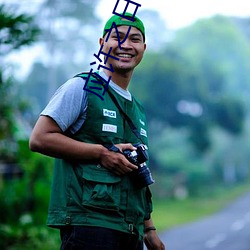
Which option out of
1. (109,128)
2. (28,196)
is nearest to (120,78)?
(109,128)

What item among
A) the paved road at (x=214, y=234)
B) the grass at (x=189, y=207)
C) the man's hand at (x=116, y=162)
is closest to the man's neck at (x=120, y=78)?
the man's hand at (x=116, y=162)

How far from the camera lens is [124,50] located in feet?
7.95

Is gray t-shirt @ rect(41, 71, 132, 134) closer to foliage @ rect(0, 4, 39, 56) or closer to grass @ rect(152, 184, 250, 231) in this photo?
foliage @ rect(0, 4, 39, 56)

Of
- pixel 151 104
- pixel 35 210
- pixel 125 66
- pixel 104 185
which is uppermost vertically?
pixel 151 104

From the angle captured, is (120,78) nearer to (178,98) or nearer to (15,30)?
(15,30)

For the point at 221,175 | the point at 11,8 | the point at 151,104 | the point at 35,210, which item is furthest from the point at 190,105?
the point at 11,8

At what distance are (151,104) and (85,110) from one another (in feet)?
102

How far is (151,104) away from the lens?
33469 mm

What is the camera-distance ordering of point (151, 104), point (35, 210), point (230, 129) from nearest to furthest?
point (35, 210)
point (151, 104)
point (230, 129)

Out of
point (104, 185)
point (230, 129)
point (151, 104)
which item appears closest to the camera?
point (104, 185)

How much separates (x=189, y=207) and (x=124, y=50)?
25.8m

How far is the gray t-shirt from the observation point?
7.50 ft

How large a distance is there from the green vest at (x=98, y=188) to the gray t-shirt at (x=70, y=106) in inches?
0.9

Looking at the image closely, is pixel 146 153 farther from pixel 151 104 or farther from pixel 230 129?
pixel 230 129
